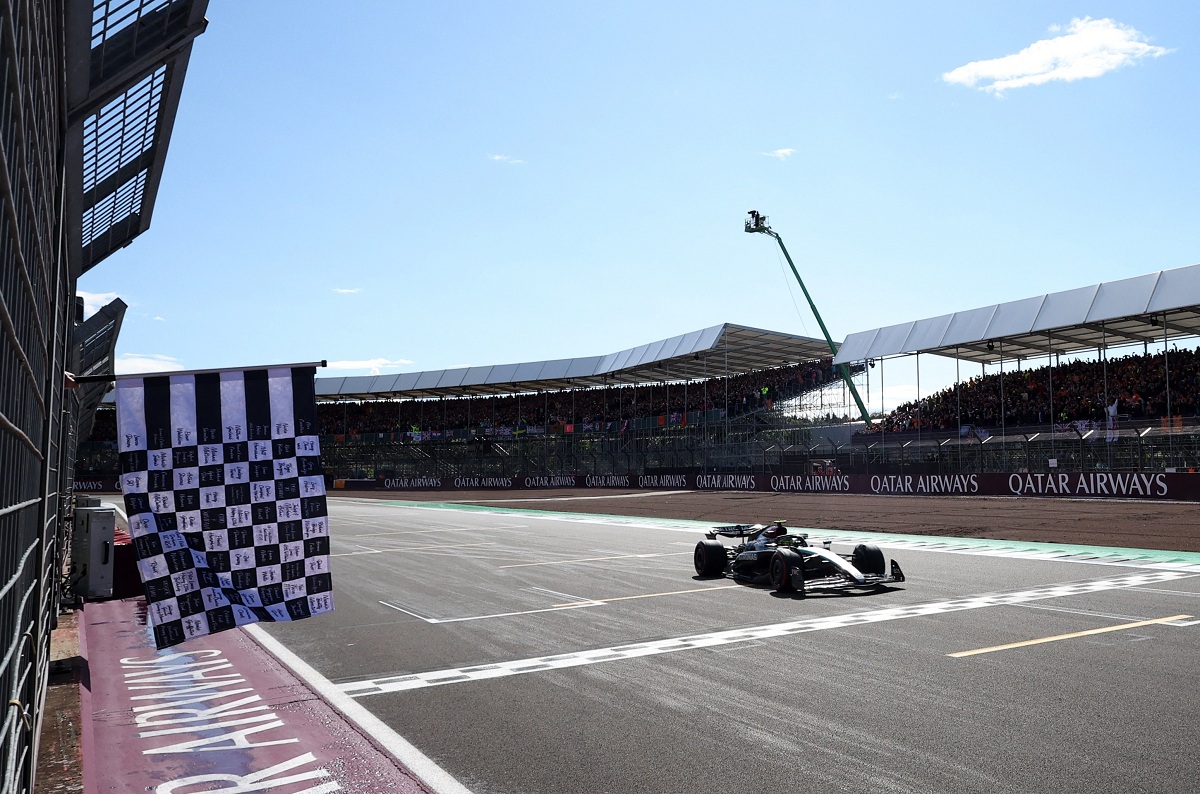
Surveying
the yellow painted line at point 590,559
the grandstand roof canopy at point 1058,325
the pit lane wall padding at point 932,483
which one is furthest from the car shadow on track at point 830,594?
the grandstand roof canopy at point 1058,325

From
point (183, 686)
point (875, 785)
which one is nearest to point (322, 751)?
point (183, 686)

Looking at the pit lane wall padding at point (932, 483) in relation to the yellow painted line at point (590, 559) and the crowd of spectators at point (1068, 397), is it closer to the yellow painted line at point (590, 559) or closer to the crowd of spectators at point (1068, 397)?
the crowd of spectators at point (1068, 397)

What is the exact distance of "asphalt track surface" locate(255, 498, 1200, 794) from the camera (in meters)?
4.74

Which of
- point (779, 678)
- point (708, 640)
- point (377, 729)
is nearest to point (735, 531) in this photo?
point (708, 640)

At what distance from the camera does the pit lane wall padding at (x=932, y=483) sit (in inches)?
992

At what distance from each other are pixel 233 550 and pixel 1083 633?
271 inches

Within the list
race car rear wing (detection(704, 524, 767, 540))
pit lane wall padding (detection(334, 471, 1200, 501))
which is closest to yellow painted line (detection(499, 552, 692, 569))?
race car rear wing (detection(704, 524, 767, 540))

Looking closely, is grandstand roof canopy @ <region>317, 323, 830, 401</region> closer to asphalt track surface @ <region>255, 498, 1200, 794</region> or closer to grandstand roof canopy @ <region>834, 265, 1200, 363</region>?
grandstand roof canopy @ <region>834, 265, 1200, 363</region>

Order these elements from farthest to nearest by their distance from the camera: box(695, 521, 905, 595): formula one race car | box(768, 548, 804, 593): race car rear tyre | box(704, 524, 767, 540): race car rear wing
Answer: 1. box(704, 524, 767, 540): race car rear wing
2. box(695, 521, 905, 595): formula one race car
3. box(768, 548, 804, 593): race car rear tyre

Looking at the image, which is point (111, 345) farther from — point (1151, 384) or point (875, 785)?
point (1151, 384)

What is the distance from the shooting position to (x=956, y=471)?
103ft

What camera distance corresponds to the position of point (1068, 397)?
36125mm

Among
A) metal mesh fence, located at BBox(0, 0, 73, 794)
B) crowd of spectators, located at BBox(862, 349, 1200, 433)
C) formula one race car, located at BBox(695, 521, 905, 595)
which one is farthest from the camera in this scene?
crowd of spectators, located at BBox(862, 349, 1200, 433)

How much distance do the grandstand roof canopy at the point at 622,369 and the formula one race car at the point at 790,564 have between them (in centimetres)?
2656
